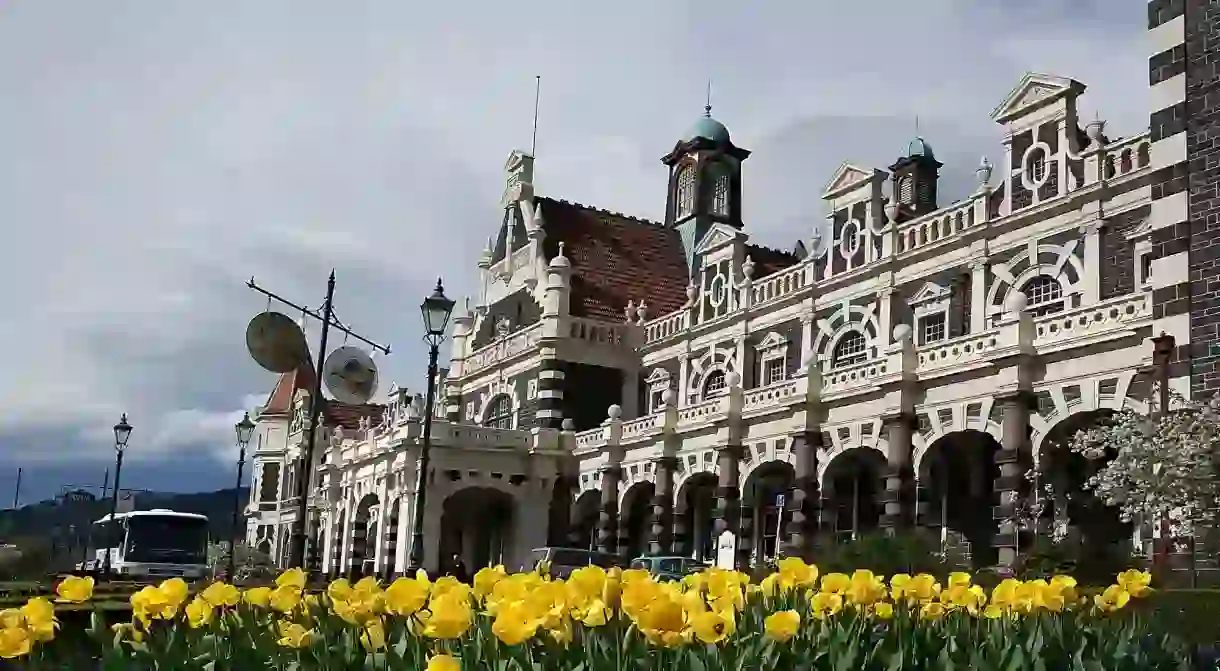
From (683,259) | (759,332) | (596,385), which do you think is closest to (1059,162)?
(759,332)

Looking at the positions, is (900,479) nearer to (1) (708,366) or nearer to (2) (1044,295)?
(2) (1044,295)

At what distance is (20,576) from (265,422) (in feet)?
152

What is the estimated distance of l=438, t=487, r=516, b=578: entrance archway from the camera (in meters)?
43.2

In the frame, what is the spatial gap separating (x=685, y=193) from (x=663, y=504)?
63.8 ft

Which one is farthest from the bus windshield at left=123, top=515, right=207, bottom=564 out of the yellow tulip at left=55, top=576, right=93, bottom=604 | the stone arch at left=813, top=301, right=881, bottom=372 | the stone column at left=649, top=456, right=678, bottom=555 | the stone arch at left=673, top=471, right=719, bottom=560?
the yellow tulip at left=55, top=576, right=93, bottom=604

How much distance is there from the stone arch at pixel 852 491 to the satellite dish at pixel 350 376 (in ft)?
38.7

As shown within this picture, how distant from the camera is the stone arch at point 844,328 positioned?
32.2 meters

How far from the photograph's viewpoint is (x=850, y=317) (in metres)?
33.2

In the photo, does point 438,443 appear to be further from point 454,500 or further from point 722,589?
point 722,589

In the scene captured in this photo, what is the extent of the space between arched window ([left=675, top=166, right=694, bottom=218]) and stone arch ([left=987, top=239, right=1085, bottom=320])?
22.9m

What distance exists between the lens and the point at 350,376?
26328 millimetres

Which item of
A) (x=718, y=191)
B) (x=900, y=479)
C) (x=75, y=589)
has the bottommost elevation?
(x=75, y=589)

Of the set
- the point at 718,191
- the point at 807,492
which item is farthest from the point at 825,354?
the point at 718,191

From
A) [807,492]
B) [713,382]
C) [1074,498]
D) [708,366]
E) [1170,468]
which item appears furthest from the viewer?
[713,382]
